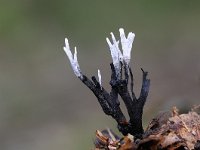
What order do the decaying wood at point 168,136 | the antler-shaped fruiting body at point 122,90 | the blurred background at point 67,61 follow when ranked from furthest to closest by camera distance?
1. the blurred background at point 67,61
2. the antler-shaped fruiting body at point 122,90
3. the decaying wood at point 168,136

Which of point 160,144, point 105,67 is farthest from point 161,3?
point 160,144

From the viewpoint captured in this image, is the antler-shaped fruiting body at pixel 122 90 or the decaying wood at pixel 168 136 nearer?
the decaying wood at pixel 168 136

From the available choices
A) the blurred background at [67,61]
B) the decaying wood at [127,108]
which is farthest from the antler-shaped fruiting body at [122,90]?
the blurred background at [67,61]

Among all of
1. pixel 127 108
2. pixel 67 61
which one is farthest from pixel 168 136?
pixel 67 61

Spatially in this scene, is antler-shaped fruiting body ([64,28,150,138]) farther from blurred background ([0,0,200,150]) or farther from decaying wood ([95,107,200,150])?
blurred background ([0,0,200,150])

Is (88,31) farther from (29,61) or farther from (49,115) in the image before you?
(49,115)

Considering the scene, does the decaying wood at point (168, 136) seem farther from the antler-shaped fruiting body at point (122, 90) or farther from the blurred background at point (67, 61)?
the blurred background at point (67, 61)
